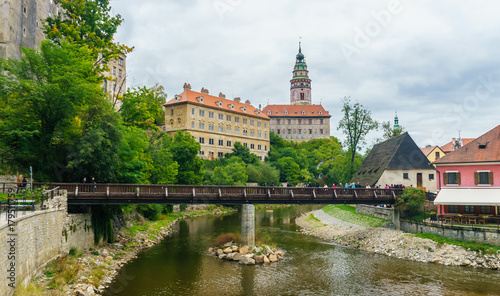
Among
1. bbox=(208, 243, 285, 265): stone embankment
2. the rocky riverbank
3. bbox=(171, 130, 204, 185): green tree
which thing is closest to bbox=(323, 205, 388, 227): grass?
bbox=(208, 243, 285, 265): stone embankment

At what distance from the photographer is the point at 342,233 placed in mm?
39438

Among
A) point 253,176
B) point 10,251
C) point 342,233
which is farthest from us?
point 253,176

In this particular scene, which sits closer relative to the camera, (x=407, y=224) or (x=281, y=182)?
(x=407, y=224)

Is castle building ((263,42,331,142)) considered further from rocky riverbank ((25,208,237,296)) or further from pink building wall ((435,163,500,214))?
rocky riverbank ((25,208,237,296))

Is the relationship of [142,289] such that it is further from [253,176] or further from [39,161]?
[253,176]

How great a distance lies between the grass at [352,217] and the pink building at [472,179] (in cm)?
715

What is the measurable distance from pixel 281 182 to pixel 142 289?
69.1m

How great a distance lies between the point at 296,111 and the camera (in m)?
146

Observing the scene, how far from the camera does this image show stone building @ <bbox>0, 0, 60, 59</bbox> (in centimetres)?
4212

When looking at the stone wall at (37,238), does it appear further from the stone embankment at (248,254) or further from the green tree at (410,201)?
the green tree at (410,201)

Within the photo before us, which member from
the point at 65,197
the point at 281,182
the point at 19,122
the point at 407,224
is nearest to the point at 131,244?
the point at 65,197

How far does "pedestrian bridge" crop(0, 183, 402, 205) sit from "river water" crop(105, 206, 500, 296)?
4521 mm

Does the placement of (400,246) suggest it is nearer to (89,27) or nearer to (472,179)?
(472,179)

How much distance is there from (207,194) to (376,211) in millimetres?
20996
